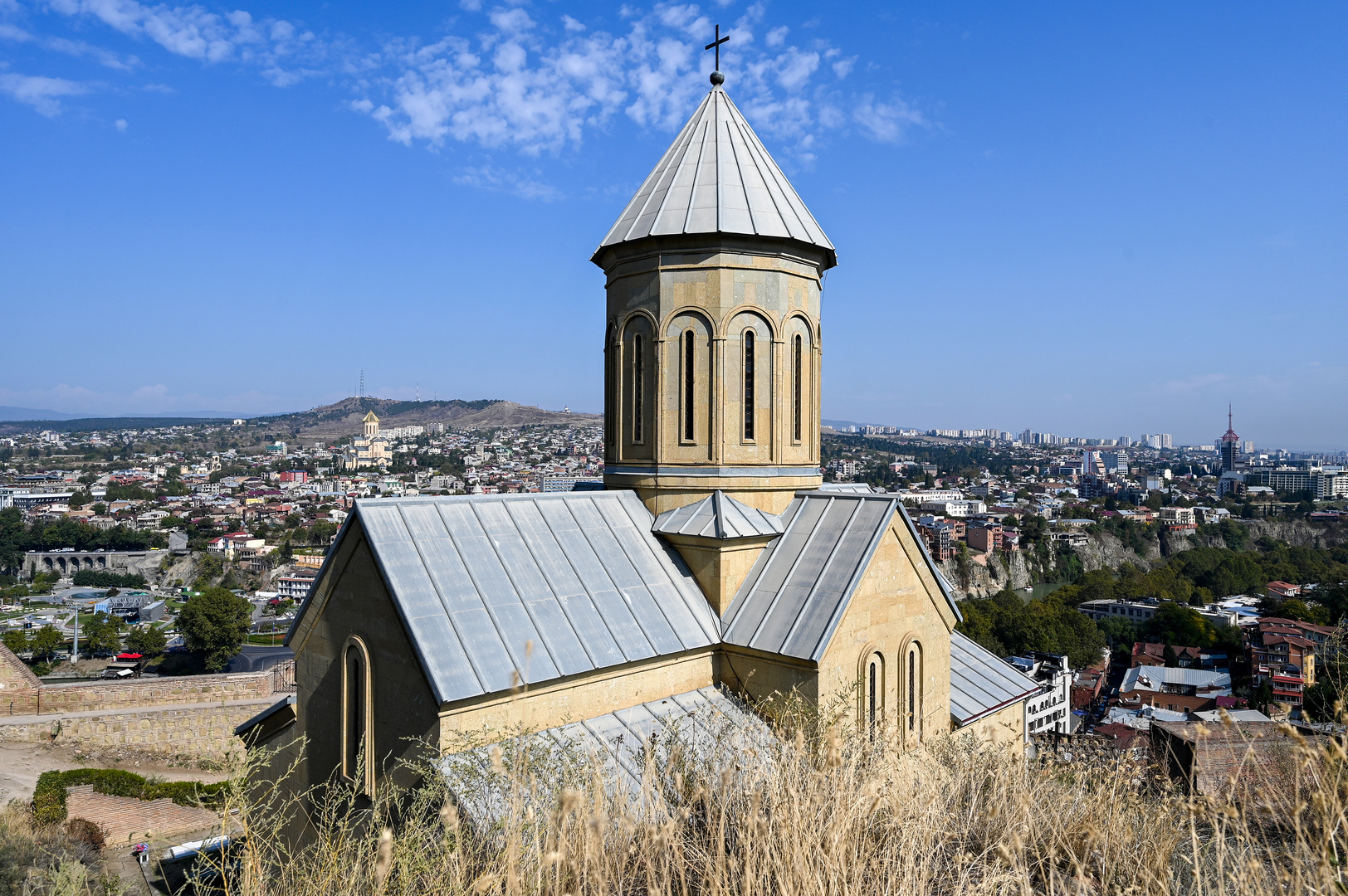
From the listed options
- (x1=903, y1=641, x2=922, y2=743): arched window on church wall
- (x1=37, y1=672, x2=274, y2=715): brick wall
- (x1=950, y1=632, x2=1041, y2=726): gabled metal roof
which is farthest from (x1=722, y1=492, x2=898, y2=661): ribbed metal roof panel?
(x1=37, y1=672, x2=274, y2=715): brick wall

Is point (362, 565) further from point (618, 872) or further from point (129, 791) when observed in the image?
point (129, 791)

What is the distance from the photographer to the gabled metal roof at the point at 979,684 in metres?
8.90

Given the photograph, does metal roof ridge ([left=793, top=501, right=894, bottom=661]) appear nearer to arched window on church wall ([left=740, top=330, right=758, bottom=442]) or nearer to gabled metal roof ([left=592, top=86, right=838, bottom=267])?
arched window on church wall ([left=740, top=330, right=758, bottom=442])

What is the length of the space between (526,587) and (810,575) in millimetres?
2931

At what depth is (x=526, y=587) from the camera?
682 centimetres

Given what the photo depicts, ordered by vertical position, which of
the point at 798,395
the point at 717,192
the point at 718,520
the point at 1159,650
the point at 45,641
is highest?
the point at 717,192

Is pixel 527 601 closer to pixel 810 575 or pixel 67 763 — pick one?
pixel 810 575

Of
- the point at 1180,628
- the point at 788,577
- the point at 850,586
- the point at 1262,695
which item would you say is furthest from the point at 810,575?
the point at 1180,628

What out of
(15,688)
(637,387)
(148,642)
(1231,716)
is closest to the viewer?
(1231,716)

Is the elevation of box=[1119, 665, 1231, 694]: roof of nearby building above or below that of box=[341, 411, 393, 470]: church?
below

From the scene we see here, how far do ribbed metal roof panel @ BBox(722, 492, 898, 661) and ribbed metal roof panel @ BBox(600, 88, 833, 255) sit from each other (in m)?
3.23

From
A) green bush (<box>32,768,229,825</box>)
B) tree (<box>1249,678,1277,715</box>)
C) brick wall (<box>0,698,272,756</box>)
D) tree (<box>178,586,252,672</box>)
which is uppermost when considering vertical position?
green bush (<box>32,768,229,825</box>)

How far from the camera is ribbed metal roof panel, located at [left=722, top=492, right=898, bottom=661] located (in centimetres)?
716

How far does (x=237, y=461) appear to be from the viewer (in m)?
173
